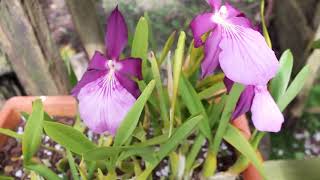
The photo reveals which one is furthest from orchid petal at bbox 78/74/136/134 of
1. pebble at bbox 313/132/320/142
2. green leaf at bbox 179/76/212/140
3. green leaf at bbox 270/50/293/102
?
pebble at bbox 313/132/320/142

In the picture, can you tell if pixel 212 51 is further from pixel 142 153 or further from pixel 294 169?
pixel 294 169

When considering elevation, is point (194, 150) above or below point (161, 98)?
below

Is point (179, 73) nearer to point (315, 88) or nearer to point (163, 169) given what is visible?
point (163, 169)

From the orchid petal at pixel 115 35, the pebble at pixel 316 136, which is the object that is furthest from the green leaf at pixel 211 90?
the pebble at pixel 316 136

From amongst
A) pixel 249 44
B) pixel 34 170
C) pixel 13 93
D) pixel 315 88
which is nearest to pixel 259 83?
pixel 249 44

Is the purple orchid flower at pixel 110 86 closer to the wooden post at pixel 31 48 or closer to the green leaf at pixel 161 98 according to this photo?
the green leaf at pixel 161 98

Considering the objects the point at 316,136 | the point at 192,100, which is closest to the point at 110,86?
the point at 192,100
